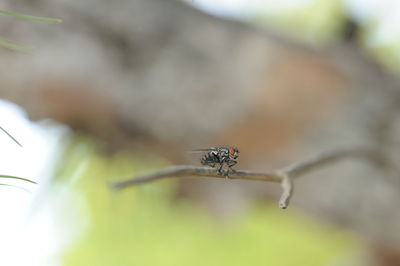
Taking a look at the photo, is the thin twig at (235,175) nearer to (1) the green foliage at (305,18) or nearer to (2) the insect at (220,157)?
(2) the insect at (220,157)

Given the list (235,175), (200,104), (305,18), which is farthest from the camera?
(305,18)

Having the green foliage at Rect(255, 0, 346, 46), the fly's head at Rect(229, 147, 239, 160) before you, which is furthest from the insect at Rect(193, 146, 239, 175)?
the green foliage at Rect(255, 0, 346, 46)

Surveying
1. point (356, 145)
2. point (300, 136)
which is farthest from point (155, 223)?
point (356, 145)

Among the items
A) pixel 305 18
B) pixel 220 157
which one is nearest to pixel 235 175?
pixel 220 157

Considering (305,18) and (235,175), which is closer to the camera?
(235,175)

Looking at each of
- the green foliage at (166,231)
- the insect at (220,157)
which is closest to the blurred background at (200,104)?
the green foliage at (166,231)

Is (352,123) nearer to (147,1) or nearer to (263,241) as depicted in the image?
(147,1)

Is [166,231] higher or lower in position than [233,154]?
higher

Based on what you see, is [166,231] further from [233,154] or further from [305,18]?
[233,154]

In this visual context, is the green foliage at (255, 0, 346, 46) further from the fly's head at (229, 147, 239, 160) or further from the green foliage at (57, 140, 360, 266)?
the fly's head at (229, 147, 239, 160)
